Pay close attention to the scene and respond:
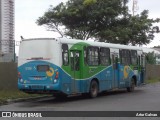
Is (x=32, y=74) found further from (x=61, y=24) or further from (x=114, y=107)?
(x=61, y=24)

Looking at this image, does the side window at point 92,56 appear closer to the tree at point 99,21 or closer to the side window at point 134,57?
the side window at point 134,57

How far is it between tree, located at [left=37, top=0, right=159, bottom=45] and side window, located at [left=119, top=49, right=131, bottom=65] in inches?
503

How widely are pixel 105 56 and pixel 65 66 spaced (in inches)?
165

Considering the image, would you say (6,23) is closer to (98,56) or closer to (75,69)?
(98,56)

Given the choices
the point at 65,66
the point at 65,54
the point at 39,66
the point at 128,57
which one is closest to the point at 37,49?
the point at 39,66

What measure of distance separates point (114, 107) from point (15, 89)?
7543 millimetres

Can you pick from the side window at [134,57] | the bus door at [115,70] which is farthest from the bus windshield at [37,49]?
the side window at [134,57]

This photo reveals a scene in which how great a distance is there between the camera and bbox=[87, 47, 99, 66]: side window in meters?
20.1

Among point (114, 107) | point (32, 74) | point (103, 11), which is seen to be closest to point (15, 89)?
point (32, 74)

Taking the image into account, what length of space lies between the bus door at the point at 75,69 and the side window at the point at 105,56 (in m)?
2.23

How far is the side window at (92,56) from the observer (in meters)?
20.1

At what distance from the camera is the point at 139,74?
26.2 meters

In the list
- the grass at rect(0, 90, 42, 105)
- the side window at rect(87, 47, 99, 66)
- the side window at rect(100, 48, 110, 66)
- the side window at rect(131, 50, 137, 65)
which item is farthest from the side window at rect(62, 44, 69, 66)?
the side window at rect(131, 50, 137, 65)

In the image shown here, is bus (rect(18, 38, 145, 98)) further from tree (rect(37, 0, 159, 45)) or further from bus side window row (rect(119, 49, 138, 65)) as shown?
tree (rect(37, 0, 159, 45))
